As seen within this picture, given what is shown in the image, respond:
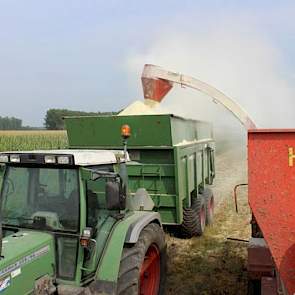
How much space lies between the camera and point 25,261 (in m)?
3.08

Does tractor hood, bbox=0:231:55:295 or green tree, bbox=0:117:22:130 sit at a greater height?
green tree, bbox=0:117:22:130

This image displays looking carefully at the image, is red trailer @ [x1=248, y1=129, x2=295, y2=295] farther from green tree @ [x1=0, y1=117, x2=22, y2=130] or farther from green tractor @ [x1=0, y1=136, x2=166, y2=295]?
green tree @ [x1=0, y1=117, x2=22, y2=130]

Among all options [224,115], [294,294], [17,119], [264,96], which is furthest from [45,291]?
[17,119]

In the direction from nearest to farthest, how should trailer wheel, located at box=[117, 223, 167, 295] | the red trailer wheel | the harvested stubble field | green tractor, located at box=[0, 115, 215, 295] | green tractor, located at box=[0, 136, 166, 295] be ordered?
green tractor, located at box=[0, 115, 215, 295]
green tractor, located at box=[0, 136, 166, 295]
trailer wheel, located at box=[117, 223, 167, 295]
the red trailer wheel
the harvested stubble field

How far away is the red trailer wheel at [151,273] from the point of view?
4445 millimetres

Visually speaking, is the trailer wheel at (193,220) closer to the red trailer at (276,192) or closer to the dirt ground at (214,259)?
the dirt ground at (214,259)

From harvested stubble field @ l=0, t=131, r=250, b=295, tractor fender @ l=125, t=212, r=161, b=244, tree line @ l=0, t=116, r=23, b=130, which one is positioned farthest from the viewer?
tree line @ l=0, t=116, r=23, b=130

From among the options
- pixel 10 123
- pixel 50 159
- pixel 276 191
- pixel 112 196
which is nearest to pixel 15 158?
pixel 50 159

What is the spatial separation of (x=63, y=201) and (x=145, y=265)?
1.27 meters

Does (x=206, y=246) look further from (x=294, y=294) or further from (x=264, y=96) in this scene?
(x=264, y=96)

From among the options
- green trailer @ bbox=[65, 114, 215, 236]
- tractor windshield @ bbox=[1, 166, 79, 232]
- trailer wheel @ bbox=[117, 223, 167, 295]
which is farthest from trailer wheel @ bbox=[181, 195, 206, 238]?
tractor windshield @ bbox=[1, 166, 79, 232]

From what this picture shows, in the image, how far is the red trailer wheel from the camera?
14.6ft

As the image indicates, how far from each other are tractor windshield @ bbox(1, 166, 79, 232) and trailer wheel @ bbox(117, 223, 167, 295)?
0.62m

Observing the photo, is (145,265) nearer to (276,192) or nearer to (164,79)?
(276,192)
